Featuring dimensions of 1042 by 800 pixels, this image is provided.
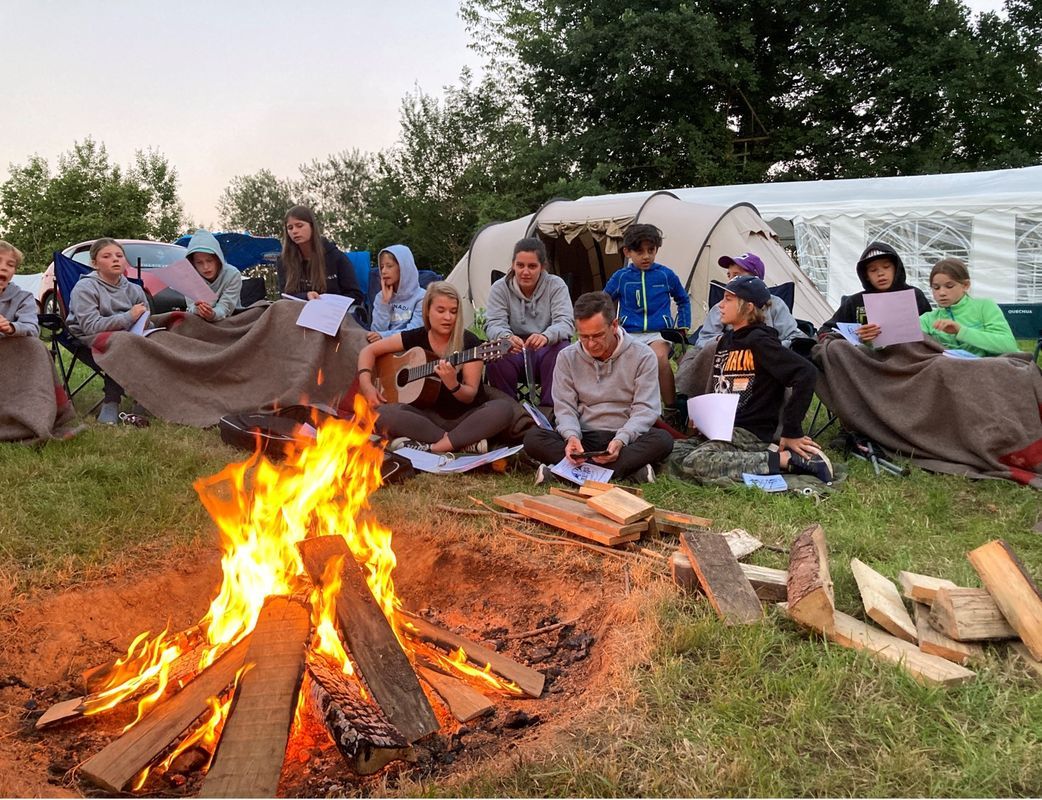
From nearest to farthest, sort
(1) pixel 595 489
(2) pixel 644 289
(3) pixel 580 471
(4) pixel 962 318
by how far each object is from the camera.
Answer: (1) pixel 595 489
(3) pixel 580 471
(4) pixel 962 318
(2) pixel 644 289

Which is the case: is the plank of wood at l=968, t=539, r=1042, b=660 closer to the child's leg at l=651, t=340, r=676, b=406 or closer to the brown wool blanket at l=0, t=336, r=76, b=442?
the child's leg at l=651, t=340, r=676, b=406

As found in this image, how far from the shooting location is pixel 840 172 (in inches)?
897

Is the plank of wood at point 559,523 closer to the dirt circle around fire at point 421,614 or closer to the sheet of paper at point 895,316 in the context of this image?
the dirt circle around fire at point 421,614

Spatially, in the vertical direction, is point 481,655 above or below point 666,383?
below

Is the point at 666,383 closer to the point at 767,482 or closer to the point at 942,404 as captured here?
the point at 767,482

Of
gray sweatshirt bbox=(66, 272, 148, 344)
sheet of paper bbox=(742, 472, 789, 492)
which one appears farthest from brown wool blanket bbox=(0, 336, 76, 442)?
sheet of paper bbox=(742, 472, 789, 492)

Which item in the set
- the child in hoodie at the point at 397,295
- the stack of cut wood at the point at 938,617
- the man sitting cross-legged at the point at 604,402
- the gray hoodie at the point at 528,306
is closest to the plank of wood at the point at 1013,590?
the stack of cut wood at the point at 938,617

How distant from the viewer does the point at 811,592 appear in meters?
2.43

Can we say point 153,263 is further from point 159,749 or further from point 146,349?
point 159,749

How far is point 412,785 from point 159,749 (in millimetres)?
752

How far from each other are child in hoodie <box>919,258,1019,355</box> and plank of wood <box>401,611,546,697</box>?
3826 millimetres

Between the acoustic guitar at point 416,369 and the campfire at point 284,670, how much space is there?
1791mm

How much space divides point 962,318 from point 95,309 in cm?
633

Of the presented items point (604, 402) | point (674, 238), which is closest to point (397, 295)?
point (604, 402)
